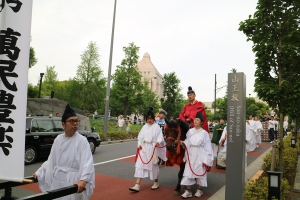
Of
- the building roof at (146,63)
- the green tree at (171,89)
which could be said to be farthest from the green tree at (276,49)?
the building roof at (146,63)

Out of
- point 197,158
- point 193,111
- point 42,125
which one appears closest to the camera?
point 197,158

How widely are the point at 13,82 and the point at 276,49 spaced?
6.65m

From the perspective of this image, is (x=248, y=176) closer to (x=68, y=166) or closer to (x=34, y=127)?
(x=68, y=166)

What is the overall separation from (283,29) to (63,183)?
676 centimetres

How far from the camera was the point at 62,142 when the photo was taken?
139 inches

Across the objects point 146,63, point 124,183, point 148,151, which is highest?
point 146,63

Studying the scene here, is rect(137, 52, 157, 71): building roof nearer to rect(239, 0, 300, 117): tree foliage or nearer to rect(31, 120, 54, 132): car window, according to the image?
rect(31, 120, 54, 132): car window

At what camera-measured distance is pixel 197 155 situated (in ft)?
21.6

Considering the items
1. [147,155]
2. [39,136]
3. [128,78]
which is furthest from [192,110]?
[128,78]

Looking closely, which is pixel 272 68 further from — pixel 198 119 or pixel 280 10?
pixel 198 119

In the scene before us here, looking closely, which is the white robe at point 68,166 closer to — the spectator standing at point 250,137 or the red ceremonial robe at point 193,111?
the red ceremonial robe at point 193,111

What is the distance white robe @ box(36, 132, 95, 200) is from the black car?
22.8ft

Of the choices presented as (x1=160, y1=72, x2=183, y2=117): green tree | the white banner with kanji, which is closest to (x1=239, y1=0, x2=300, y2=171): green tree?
the white banner with kanji

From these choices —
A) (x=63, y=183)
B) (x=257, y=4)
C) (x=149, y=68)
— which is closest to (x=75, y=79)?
(x=257, y=4)
